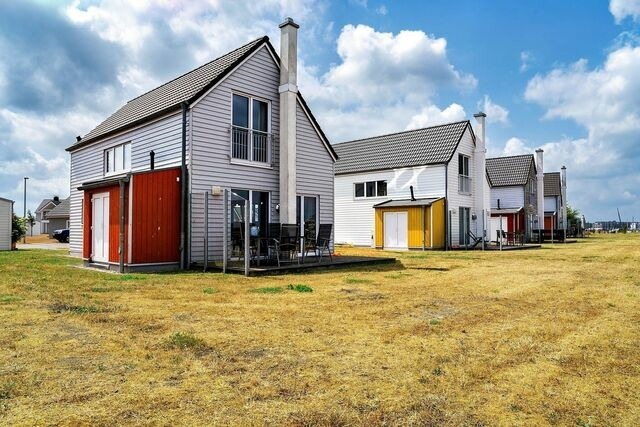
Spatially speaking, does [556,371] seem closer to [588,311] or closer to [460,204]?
[588,311]

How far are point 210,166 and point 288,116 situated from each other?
3.00 metres

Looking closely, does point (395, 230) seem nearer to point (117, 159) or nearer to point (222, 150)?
point (222, 150)

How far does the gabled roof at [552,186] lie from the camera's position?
51500 millimetres

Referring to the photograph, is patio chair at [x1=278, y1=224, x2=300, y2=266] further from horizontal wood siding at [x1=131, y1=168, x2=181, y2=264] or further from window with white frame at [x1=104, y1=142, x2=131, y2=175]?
window with white frame at [x1=104, y1=142, x2=131, y2=175]

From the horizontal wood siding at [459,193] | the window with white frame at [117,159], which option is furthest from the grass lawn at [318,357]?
the horizontal wood siding at [459,193]

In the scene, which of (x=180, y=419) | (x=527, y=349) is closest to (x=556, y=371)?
(x=527, y=349)

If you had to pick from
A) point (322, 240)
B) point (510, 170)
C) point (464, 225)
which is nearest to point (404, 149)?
point (464, 225)

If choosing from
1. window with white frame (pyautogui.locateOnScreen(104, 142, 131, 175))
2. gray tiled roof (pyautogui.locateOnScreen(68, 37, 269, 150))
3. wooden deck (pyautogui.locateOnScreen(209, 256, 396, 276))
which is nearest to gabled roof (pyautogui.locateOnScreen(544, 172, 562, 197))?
wooden deck (pyautogui.locateOnScreen(209, 256, 396, 276))

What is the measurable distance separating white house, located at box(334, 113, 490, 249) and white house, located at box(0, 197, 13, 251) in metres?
19.4

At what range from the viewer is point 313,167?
1686 centimetres

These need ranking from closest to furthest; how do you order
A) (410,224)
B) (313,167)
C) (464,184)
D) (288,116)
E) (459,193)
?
1. (288,116)
2. (313,167)
3. (410,224)
4. (459,193)
5. (464,184)

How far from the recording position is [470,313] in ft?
21.8

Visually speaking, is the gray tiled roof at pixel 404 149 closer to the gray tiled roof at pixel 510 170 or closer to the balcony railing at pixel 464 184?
the balcony railing at pixel 464 184

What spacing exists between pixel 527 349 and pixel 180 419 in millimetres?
3519
